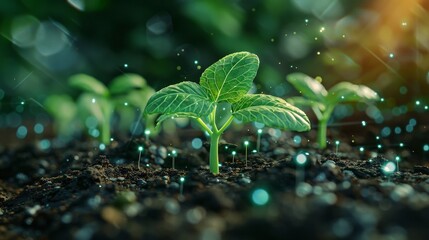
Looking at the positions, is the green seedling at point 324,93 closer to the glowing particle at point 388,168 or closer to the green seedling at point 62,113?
the glowing particle at point 388,168

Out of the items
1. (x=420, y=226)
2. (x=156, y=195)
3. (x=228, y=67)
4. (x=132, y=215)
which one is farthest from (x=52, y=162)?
(x=420, y=226)

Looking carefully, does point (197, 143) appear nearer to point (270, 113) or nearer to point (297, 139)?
point (297, 139)

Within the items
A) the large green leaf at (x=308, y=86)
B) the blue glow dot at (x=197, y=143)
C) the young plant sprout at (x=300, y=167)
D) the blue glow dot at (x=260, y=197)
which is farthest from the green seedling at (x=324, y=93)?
the blue glow dot at (x=260, y=197)

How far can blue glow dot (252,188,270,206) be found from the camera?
1.40 meters

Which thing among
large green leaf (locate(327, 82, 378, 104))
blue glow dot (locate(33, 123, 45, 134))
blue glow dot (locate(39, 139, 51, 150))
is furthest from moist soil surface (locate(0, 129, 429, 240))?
blue glow dot (locate(33, 123, 45, 134))

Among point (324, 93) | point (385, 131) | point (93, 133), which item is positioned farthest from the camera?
point (93, 133)

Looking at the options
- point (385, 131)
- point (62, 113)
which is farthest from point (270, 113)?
point (62, 113)

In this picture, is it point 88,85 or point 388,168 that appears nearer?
point 388,168

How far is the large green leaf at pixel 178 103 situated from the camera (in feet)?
6.70

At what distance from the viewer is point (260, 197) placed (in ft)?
→ 4.75

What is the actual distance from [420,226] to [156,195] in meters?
0.78

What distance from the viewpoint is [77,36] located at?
543 cm

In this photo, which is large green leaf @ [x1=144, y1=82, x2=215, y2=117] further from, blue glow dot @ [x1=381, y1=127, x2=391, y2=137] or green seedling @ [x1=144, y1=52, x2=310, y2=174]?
blue glow dot @ [x1=381, y1=127, x2=391, y2=137]

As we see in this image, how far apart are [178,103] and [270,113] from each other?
1.14ft
